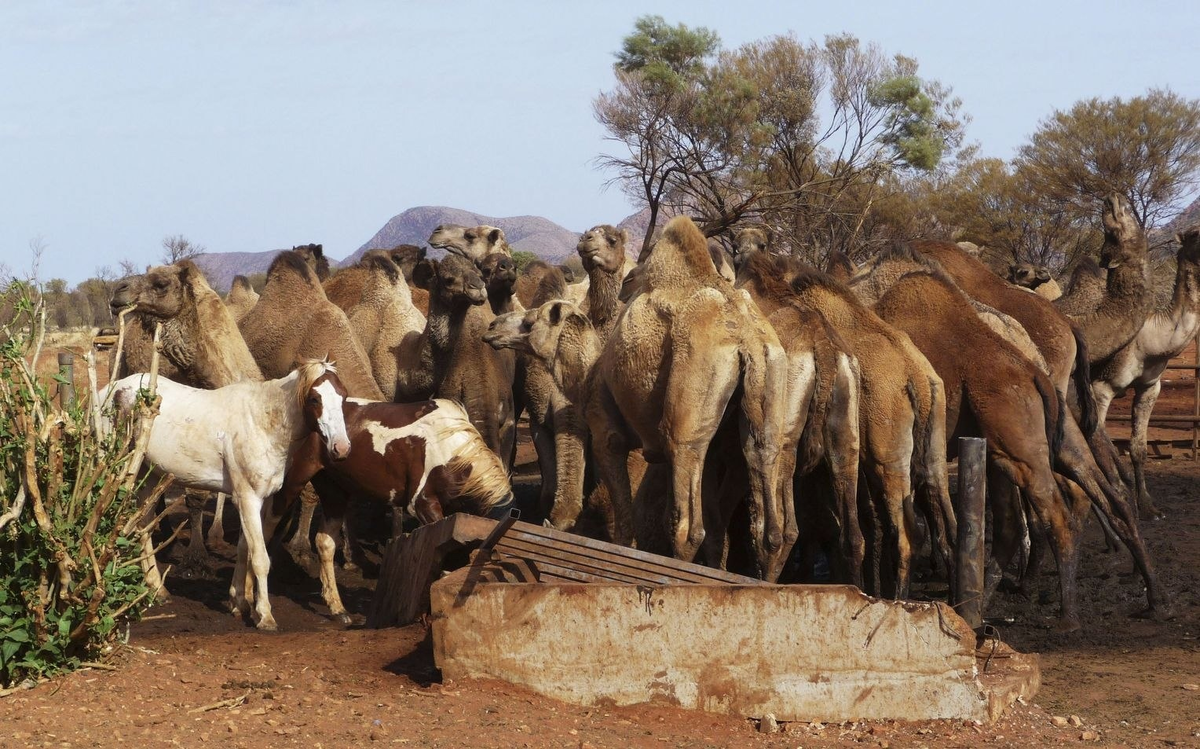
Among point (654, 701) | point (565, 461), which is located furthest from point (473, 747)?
point (565, 461)

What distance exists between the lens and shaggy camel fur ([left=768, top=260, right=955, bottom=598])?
838cm

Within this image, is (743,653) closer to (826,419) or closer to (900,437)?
(826,419)

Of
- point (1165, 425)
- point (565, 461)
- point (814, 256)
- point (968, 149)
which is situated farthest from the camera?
point (968, 149)

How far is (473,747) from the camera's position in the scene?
5.18 meters

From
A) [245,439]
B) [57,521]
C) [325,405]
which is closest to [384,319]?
[245,439]

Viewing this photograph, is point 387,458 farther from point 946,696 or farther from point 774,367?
point 946,696

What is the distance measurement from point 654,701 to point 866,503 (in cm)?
357

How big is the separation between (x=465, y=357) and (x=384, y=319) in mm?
1838

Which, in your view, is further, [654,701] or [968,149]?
[968,149]

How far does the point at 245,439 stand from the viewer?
866cm

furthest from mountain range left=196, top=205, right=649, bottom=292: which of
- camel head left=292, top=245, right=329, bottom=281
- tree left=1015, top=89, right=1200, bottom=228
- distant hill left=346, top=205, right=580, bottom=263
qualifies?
camel head left=292, top=245, right=329, bottom=281

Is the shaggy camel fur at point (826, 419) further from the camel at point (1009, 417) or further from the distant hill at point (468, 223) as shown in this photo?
the distant hill at point (468, 223)

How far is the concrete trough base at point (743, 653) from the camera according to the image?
6.00 meters

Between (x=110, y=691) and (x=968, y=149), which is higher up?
(x=968, y=149)
